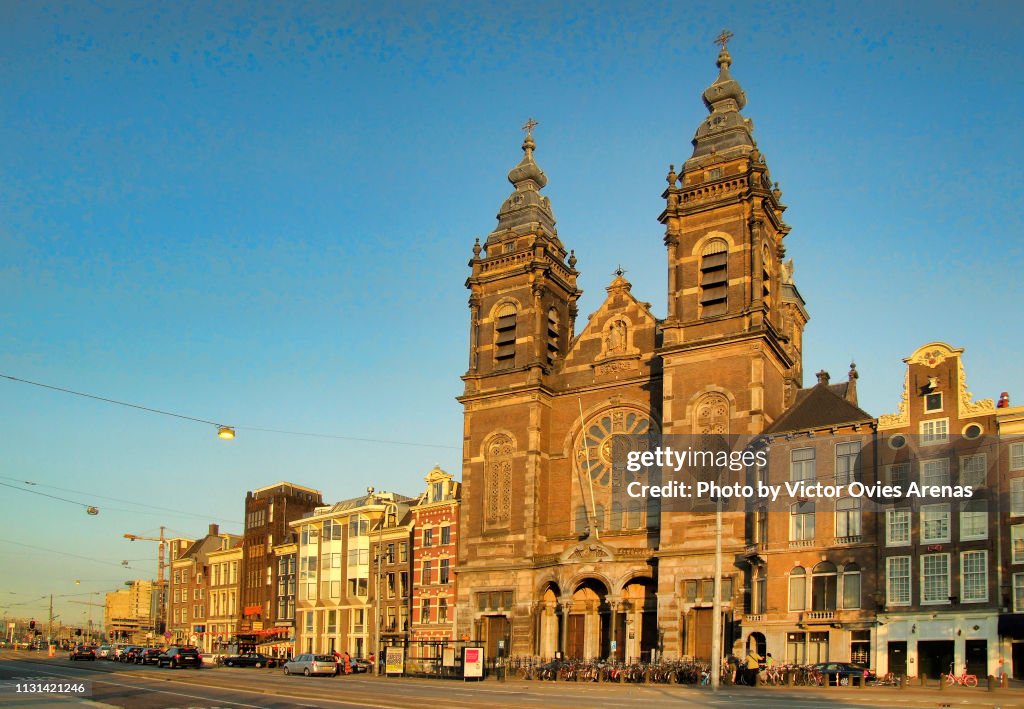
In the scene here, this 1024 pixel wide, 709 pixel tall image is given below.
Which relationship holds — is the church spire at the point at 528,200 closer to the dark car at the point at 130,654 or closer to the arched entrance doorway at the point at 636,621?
the arched entrance doorway at the point at 636,621

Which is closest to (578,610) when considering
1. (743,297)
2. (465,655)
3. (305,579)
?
(465,655)

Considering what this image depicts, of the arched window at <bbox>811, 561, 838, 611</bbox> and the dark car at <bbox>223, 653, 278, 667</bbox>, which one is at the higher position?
the arched window at <bbox>811, 561, 838, 611</bbox>

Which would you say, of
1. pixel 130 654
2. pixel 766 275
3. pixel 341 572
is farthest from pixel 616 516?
pixel 130 654

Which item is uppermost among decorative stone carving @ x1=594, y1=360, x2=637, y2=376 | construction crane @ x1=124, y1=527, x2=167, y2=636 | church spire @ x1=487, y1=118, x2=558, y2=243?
church spire @ x1=487, y1=118, x2=558, y2=243

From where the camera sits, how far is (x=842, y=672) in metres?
44.7

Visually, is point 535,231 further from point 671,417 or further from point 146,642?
point 146,642

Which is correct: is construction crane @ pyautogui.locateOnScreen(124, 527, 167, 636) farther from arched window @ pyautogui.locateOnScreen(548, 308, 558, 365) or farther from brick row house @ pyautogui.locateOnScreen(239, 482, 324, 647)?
arched window @ pyautogui.locateOnScreen(548, 308, 558, 365)

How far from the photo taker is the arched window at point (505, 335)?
224ft

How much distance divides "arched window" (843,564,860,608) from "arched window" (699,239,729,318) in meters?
16.0

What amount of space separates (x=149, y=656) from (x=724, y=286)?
44440 mm

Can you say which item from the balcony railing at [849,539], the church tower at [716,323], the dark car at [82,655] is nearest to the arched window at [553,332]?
the church tower at [716,323]

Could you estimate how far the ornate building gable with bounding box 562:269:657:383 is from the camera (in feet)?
207

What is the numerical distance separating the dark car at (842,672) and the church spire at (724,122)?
29.6 meters

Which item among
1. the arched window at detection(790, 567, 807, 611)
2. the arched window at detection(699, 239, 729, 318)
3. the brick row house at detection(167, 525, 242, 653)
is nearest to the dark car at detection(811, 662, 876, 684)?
the arched window at detection(790, 567, 807, 611)
